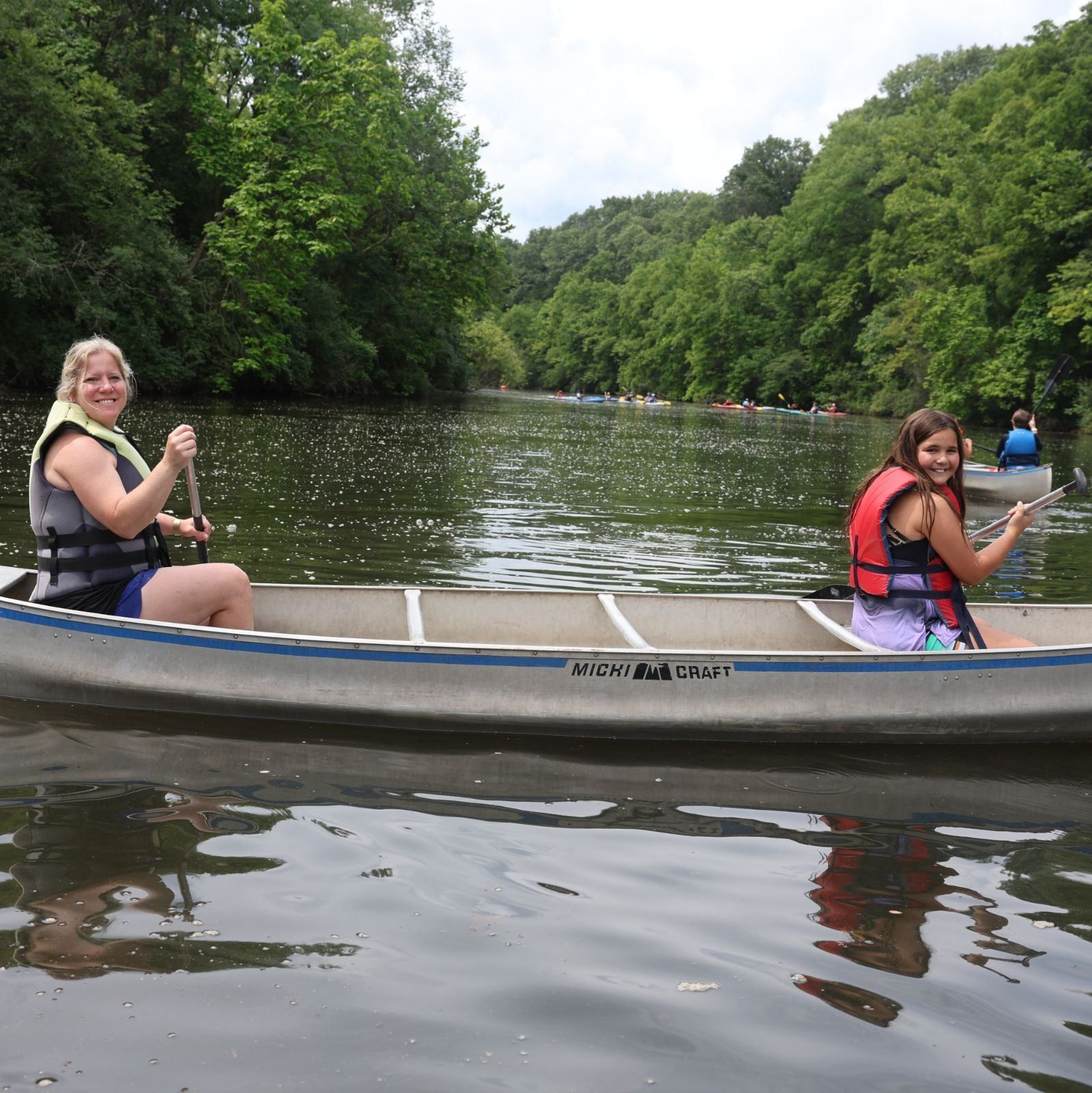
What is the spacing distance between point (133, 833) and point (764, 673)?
263 centimetres

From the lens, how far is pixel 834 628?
5.82 meters

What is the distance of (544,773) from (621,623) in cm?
127

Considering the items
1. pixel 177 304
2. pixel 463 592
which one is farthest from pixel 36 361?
pixel 463 592

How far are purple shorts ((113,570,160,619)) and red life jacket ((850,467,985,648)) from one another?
3.12 meters

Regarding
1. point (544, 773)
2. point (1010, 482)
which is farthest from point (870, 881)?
point (1010, 482)

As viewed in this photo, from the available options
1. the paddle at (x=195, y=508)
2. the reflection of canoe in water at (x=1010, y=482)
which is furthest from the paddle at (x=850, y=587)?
the reflection of canoe in water at (x=1010, y=482)

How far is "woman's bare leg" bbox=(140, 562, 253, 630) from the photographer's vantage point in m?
4.97

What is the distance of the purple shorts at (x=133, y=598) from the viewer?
4996mm

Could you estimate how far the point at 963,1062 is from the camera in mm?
2676

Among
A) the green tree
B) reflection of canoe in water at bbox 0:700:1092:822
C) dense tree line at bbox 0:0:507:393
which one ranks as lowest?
reflection of canoe in water at bbox 0:700:1092:822

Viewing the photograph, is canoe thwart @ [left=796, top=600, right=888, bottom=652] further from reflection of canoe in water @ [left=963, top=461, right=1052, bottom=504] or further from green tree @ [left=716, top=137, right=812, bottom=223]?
green tree @ [left=716, top=137, right=812, bottom=223]

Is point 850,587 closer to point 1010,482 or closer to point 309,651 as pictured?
point 309,651

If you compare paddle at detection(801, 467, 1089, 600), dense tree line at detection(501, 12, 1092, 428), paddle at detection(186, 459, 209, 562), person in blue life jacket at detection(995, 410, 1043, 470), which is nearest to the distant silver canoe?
paddle at detection(186, 459, 209, 562)

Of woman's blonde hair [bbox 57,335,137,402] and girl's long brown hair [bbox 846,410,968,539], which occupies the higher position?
woman's blonde hair [bbox 57,335,137,402]
